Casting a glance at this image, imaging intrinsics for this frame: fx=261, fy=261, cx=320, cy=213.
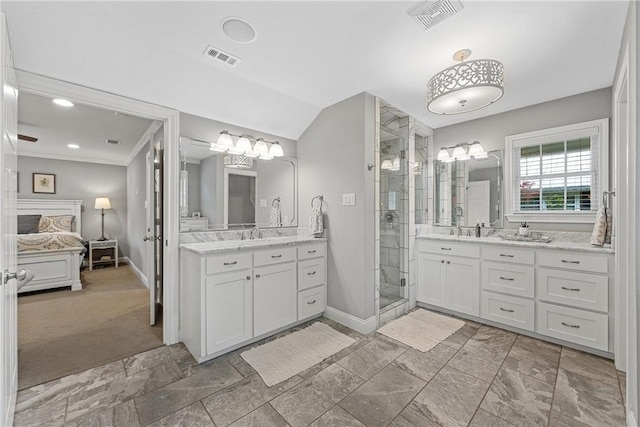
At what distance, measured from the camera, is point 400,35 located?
1.82m

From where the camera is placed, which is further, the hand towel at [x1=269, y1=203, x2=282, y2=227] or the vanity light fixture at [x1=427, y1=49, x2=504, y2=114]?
the hand towel at [x1=269, y1=203, x2=282, y2=227]

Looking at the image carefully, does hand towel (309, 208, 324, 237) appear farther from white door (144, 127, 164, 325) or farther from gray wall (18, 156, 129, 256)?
gray wall (18, 156, 129, 256)

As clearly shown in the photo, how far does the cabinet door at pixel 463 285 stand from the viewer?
285 cm

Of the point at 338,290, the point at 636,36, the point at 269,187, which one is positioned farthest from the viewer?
the point at 269,187

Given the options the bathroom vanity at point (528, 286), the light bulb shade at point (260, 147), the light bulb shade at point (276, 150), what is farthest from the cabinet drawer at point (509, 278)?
the light bulb shade at point (260, 147)

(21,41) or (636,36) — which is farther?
(21,41)

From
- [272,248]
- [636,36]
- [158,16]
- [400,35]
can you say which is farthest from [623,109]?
[158,16]

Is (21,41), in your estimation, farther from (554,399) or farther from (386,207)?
(554,399)

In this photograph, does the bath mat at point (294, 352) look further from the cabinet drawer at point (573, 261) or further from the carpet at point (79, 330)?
the cabinet drawer at point (573, 261)

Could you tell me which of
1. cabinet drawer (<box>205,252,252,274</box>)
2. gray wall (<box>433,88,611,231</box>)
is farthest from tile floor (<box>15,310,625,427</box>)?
gray wall (<box>433,88,611,231</box>)

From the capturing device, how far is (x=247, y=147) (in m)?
2.88

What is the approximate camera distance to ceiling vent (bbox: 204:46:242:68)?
2.00 meters

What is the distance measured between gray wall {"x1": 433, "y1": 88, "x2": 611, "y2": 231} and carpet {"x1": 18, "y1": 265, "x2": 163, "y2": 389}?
13.7 feet

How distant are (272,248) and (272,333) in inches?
32.7
